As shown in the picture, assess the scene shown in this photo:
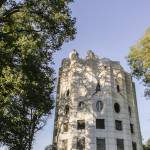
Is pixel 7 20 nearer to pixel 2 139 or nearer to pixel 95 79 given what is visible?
pixel 2 139

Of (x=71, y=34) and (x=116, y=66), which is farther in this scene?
(x=116, y=66)

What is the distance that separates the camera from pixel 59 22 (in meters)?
22.9

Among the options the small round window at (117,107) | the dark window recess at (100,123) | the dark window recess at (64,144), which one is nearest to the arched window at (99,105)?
the dark window recess at (100,123)

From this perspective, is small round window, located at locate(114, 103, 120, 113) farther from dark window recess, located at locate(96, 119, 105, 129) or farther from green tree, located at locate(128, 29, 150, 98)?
green tree, located at locate(128, 29, 150, 98)

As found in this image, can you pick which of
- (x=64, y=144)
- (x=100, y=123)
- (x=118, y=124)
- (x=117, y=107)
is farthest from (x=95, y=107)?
(x=64, y=144)

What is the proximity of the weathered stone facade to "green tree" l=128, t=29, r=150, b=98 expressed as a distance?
10.3 m

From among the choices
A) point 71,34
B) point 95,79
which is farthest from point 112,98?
point 71,34

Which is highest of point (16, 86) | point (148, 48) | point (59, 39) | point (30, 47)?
point (148, 48)

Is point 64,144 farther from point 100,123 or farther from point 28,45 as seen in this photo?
point 28,45

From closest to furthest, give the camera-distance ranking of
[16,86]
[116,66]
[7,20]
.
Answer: [16,86], [7,20], [116,66]

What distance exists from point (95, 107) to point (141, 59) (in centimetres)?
1233

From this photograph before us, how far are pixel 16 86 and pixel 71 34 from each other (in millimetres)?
6193

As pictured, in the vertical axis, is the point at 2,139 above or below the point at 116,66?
below

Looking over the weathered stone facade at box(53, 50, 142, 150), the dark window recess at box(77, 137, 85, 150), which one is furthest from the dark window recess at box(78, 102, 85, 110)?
the dark window recess at box(77, 137, 85, 150)
